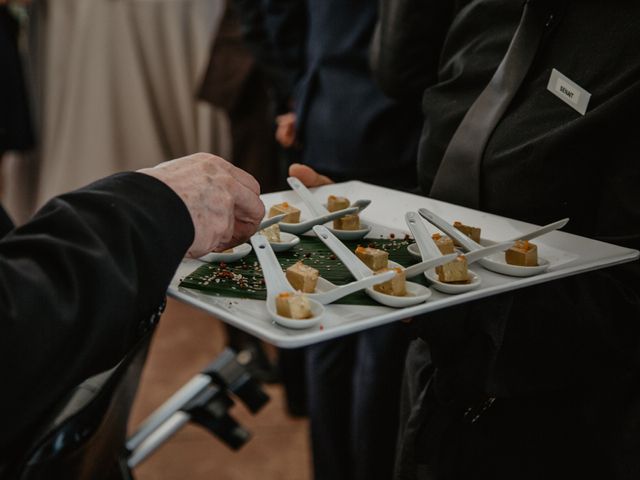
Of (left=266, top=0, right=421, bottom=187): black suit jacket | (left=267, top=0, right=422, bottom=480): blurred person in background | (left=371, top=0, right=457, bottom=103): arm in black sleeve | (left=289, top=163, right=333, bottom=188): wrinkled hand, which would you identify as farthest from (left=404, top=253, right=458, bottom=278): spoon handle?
(left=266, top=0, right=421, bottom=187): black suit jacket

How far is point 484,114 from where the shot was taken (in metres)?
0.97

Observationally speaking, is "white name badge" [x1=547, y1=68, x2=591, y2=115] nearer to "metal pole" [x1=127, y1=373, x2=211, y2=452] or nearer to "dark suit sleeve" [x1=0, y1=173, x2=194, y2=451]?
"dark suit sleeve" [x1=0, y1=173, x2=194, y2=451]

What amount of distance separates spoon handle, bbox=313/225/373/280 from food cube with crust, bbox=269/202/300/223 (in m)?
0.11

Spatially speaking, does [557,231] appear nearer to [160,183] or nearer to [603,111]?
[603,111]

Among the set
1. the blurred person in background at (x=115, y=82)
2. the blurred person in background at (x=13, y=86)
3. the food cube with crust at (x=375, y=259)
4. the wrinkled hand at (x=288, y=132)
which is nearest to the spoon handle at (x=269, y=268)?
the food cube with crust at (x=375, y=259)

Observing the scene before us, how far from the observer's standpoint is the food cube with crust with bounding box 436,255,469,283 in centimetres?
74

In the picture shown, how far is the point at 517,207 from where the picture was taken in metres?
0.94

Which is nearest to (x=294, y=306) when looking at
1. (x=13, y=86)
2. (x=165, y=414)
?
(x=165, y=414)

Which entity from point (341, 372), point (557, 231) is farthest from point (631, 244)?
point (341, 372)

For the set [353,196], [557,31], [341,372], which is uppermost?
[557,31]

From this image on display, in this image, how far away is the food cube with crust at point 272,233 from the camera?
0.88 meters

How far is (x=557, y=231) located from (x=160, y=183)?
469mm

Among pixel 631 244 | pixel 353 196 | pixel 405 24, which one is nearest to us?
pixel 631 244

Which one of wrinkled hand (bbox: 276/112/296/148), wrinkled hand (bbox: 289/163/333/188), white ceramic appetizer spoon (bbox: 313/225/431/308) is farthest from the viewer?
wrinkled hand (bbox: 276/112/296/148)
